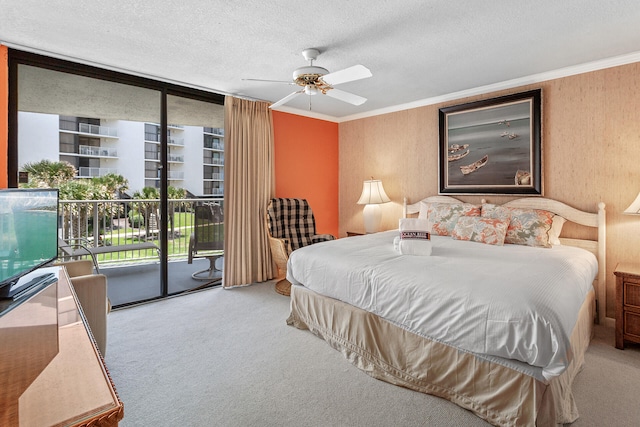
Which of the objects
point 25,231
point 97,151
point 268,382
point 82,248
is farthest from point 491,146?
point 82,248

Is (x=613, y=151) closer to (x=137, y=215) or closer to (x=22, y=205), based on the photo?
(x=22, y=205)

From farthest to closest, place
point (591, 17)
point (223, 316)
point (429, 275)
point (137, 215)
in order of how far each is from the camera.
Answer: point (137, 215), point (223, 316), point (591, 17), point (429, 275)

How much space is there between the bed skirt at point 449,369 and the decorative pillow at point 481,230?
845 mm

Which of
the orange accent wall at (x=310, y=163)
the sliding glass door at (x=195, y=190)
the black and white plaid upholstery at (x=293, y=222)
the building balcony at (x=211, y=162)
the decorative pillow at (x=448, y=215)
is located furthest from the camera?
the building balcony at (x=211, y=162)

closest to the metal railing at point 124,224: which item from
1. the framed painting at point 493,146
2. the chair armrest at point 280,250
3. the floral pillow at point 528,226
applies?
the chair armrest at point 280,250

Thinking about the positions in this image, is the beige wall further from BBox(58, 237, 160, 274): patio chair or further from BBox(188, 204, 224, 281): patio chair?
BBox(58, 237, 160, 274): patio chair

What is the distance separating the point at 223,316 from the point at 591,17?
12.7 feet

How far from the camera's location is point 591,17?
230cm

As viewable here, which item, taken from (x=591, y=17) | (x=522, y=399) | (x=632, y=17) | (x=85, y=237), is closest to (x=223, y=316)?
(x=522, y=399)

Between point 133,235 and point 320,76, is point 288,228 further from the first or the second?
point 133,235

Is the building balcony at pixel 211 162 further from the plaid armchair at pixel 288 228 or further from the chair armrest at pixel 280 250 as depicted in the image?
the chair armrest at pixel 280 250

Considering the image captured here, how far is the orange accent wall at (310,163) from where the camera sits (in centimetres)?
482

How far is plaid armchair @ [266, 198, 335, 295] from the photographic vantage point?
415cm

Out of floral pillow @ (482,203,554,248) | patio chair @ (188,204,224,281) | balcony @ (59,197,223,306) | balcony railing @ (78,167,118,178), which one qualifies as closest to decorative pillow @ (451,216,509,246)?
floral pillow @ (482,203,554,248)
